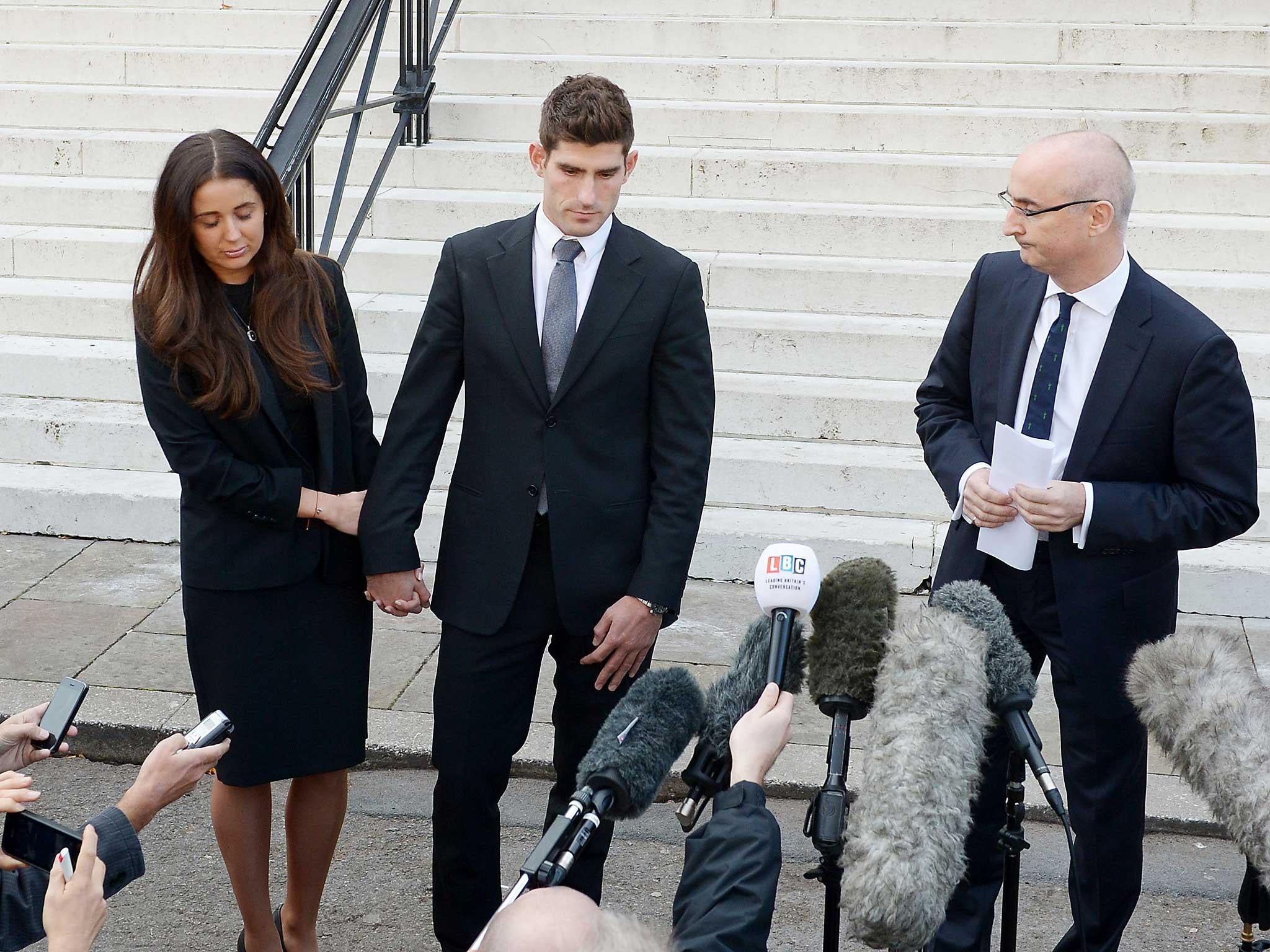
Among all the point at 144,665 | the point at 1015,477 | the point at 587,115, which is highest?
the point at 587,115

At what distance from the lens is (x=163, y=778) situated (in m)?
2.66

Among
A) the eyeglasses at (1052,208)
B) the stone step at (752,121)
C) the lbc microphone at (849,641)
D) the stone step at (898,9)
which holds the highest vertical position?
the stone step at (898,9)

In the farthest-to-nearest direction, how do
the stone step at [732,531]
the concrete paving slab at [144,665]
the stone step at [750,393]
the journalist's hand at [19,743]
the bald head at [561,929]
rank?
the stone step at [750,393] → the stone step at [732,531] → the concrete paving slab at [144,665] → the journalist's hand at [19,743] → the bald head at [561,929]

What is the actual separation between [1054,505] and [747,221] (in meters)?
4.62

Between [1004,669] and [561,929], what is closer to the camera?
[561,929]

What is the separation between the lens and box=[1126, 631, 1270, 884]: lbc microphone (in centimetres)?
233

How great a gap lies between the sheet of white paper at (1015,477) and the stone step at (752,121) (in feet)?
16.2

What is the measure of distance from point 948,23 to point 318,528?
247 inches

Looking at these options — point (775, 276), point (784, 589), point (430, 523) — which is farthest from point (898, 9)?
point (784, 589)

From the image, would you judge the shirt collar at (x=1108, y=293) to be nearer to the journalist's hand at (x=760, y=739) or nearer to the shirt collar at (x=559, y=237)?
the shirt collar at (x=559, y=237)

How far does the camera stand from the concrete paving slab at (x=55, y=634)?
17.4ft

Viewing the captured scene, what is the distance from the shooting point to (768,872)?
2289 mm

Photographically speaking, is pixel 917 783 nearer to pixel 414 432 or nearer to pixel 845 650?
pixel 845 650

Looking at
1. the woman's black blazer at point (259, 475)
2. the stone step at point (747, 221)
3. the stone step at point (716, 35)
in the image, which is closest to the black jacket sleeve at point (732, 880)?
the woman's black blazer at point (259, 475)
